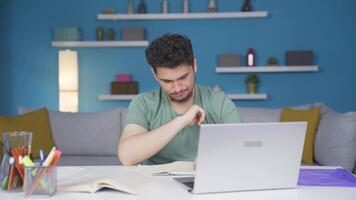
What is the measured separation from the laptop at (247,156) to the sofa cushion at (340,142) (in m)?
1.75

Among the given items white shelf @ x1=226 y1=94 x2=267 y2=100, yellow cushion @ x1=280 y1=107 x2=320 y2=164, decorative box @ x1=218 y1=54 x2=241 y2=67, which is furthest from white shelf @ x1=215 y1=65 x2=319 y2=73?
yellow cushion @ x1=280 y1=107 x2=320 y2=164

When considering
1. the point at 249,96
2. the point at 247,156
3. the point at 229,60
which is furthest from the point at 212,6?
the point at 247,156

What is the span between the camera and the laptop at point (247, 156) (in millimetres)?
1195

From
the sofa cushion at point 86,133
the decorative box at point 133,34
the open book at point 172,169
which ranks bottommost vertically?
the sofa cushion at point 86,133

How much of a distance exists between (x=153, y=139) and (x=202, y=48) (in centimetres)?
289

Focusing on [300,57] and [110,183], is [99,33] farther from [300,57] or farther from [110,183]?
[110,183]

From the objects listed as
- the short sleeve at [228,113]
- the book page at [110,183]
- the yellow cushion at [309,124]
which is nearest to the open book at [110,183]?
the book page at [110,183]

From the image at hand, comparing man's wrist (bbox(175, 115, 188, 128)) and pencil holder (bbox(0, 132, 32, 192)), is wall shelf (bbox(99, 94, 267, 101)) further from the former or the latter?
pencil holder (bbox(0, 132, 32, 192))

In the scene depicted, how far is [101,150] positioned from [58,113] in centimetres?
46

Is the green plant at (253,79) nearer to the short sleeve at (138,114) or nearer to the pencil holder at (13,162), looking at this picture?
the short sleeve at (138,114)

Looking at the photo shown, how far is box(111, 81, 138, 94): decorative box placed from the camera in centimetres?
440

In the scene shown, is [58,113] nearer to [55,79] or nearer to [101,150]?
[101,150]

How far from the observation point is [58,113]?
3.60 metres

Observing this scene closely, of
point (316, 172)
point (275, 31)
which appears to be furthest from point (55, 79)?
point (316, 172)
